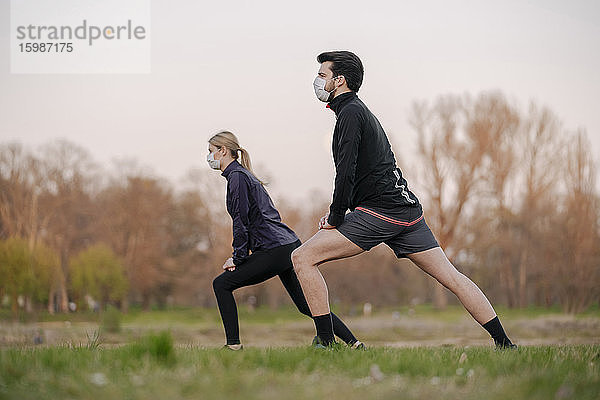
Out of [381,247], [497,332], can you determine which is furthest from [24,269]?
[497,332]

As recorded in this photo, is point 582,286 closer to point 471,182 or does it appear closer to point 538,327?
point 538,327

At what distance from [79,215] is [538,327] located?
1498 centimetres

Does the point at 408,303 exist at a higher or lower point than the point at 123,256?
lower

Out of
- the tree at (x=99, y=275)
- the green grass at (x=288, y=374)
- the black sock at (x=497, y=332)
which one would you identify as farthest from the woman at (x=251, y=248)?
the tree at (x=99, y=275)

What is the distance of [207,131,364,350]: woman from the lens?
561 centimetres

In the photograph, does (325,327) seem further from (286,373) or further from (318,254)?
(286,373)

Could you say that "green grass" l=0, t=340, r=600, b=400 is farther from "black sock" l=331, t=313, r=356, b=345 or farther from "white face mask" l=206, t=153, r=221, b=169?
"white face mask" l=206, t=153, r=221, b=169

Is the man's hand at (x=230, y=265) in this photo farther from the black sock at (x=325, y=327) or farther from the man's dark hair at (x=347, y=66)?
the man's dark hair at (x=347, y=66)

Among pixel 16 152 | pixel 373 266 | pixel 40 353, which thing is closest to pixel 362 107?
pixel 40 353

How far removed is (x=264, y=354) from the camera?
418 centimetres

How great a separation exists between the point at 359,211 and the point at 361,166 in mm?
309

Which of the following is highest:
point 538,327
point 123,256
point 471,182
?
point 471,182

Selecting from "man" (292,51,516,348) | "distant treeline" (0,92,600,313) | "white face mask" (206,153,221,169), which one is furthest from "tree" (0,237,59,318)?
"man" (292,51,516,348)

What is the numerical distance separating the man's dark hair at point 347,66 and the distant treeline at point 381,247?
18351 millimetres
